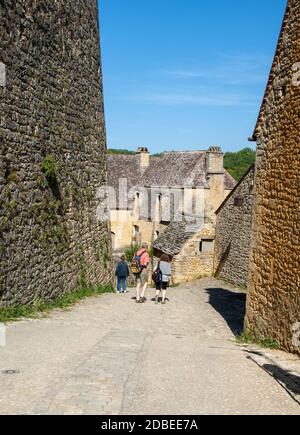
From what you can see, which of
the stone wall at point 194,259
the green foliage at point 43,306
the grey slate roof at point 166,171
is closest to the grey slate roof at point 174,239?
the stone wall at point 194,259

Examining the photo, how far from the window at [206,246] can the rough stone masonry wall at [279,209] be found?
15985mm

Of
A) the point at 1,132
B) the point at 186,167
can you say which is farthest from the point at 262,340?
the point at 186,167

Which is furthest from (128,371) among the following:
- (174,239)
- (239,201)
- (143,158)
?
(143,158)

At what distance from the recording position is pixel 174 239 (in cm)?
2667

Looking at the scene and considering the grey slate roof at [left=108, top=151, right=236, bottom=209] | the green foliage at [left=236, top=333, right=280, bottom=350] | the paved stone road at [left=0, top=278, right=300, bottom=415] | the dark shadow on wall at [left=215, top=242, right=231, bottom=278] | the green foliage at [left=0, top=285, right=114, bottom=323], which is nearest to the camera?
the paved stone road at [left=0, top=278, right=300, bottom=415]

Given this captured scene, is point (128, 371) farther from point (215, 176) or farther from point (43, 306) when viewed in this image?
point (215, 176)

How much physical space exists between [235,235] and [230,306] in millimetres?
7242

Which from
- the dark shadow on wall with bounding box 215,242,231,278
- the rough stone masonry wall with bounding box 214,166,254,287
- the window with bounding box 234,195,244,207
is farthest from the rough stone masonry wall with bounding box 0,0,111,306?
the dark shadow on wall with bounding box 215,242,231,278

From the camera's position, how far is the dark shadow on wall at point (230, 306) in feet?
37.0

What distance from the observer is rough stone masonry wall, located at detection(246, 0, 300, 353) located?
7773mm

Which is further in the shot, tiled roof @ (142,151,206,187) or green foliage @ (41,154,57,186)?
tiled roof @ (142,151,206,187)

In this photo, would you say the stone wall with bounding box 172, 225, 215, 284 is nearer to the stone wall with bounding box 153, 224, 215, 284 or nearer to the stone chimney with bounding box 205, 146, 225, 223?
the stone wall with bounding box 153, 224, 215, 284

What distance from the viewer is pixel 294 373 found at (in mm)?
6398

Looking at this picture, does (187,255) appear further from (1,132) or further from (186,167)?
(1,132)
